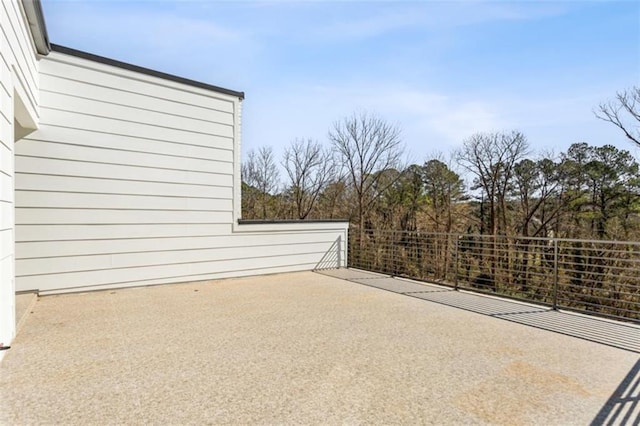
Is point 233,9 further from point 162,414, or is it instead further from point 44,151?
point 162,414

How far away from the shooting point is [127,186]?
491cm

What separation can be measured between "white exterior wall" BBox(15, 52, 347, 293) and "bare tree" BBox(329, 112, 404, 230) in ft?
18.4

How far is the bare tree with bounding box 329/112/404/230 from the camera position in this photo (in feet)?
37.2

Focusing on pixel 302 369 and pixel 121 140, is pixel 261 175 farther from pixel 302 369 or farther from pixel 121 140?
pixel 302 369

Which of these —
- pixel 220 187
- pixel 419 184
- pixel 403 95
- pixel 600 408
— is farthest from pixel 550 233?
pixel 600 408

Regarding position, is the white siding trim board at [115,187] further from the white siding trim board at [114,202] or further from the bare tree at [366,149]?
the bare tree at [366,149]

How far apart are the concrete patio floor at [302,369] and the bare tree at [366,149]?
769 centimetres

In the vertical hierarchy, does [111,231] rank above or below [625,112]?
below

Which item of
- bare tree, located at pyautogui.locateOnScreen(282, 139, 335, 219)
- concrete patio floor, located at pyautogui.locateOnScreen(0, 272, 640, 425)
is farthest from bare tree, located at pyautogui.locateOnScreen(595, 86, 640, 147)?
concrete patio floor, located at pyautogui.locateOnScreen(0, 272, 640, 425)

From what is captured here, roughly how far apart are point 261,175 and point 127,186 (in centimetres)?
743

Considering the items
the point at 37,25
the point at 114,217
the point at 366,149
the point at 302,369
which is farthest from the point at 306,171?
the point at 302,369

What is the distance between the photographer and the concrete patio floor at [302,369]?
183 centimetres

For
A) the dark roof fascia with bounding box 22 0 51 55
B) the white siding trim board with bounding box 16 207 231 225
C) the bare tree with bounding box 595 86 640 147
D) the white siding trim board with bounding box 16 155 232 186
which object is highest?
the bare tree with bounding box 595 86 640 147

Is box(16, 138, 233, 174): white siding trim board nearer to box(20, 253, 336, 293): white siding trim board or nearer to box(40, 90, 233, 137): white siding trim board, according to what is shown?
box(40, 90, 233, 137): white siding trim board
